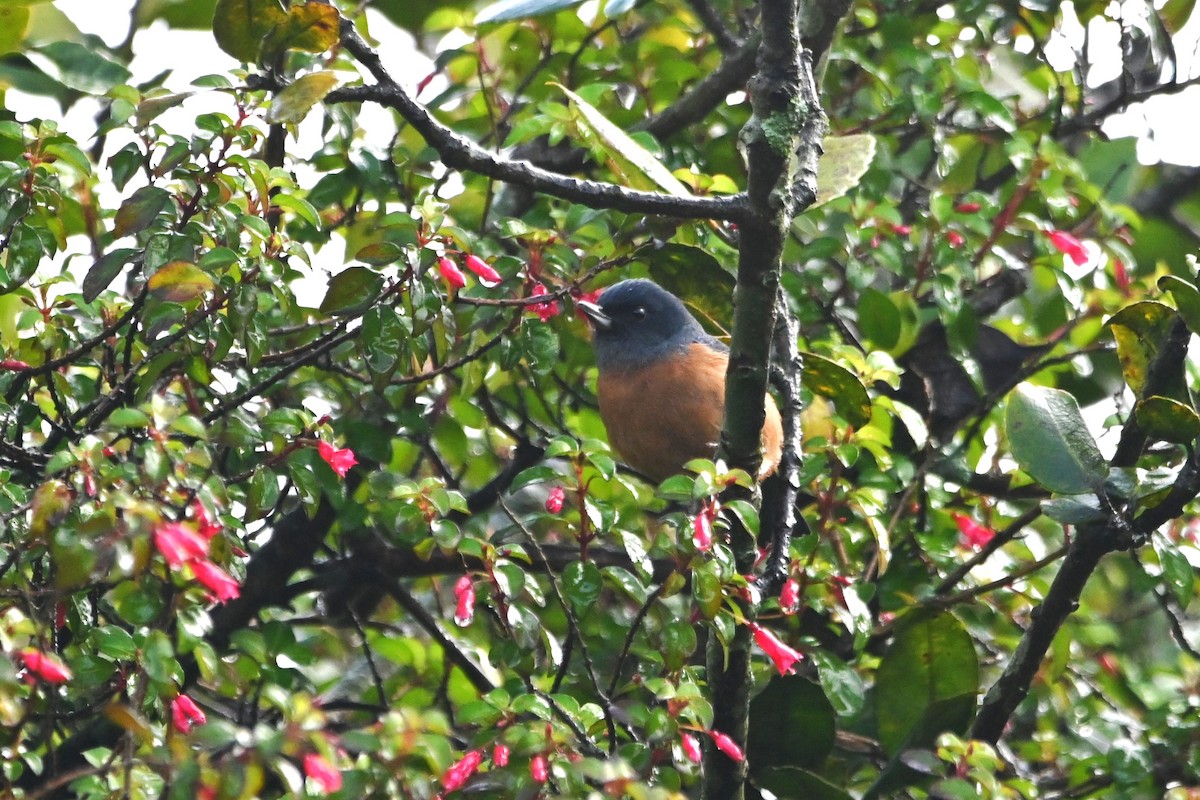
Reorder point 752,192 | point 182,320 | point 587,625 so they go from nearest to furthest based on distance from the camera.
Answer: point 752,192, point 182,320, point 587,625

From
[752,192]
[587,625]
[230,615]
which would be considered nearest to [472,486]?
[230,615]

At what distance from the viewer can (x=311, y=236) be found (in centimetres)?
443

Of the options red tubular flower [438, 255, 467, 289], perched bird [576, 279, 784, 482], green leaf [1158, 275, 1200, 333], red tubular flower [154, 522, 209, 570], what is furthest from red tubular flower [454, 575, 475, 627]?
perched bird [576, 279, 784, 482]

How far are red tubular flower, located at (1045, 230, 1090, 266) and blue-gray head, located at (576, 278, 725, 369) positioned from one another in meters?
1.31

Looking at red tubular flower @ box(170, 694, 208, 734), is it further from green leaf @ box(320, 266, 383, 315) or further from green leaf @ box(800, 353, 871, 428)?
green leaf @ box(800, 353, 871, 428)

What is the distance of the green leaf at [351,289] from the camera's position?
10.4 feet

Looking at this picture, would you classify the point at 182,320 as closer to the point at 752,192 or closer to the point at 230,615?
the point at 752,192

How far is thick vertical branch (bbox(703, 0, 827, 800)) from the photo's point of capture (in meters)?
2.69

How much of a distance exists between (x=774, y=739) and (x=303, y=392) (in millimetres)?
1719

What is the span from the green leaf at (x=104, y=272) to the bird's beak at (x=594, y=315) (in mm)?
1358

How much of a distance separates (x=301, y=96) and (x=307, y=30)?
15 centimetres

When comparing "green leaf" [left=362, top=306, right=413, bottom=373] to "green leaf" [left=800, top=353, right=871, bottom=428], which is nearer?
"green leaf" [left=362, top=306, right=413, bottom=373]

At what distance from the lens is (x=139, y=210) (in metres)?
2.97

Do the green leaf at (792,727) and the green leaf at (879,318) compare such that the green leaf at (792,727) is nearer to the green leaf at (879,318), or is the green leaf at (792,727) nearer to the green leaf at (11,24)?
the green leaf at (879,318)
